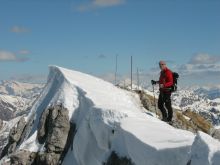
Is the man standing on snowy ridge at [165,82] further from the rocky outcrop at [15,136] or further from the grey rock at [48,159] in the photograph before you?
the rocky outcrop at [15,136]

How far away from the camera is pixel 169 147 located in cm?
1602

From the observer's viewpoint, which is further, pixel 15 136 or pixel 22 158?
pixel 15 136

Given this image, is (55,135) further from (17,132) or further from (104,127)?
(17,132)

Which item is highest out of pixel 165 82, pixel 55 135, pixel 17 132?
pixel 165 82

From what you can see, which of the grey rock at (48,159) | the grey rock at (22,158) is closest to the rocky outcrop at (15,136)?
the grey rock at (22,158)

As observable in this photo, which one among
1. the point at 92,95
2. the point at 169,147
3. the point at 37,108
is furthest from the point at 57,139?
the point at 169,147

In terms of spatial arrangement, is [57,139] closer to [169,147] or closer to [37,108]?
[37,108]

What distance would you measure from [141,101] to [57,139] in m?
10.3

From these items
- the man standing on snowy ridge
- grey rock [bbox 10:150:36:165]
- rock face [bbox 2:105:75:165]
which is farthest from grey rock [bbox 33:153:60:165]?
the man standing on snowy ridge

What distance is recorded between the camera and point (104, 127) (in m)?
21.8

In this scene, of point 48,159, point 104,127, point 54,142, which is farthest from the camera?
point 54,142

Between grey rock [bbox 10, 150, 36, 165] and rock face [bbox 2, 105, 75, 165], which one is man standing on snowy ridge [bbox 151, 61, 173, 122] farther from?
grey rock [bbox 10, 150, 36, 165]

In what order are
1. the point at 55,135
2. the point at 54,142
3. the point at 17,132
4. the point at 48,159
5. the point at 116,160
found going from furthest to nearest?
the point at 17,132, the point at 55,135, the point at 54,142, the point at 48,159, the point at 116,160

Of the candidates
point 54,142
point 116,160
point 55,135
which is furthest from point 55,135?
point 116,160
